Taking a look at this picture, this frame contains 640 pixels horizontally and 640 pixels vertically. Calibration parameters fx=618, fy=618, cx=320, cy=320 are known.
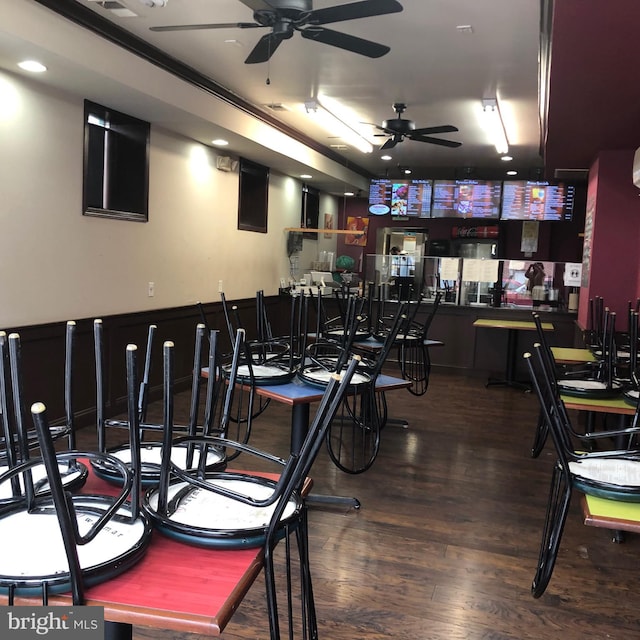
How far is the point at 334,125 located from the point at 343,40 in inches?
130

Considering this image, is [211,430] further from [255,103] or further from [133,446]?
[255,103]

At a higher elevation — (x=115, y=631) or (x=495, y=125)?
(x=495, y=125)

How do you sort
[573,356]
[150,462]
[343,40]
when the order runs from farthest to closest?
[573,356] < [343,40] < [150,462]

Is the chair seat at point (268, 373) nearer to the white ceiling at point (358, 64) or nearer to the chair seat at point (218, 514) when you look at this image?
the chair seat at point (218, 514)

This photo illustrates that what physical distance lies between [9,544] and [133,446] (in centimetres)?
25

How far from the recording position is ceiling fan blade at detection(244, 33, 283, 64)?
323cm

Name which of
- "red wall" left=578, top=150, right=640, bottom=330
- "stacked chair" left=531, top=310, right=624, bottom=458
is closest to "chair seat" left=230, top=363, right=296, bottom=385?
"stacked chair" left=531, top=310, right=624, bottom=458

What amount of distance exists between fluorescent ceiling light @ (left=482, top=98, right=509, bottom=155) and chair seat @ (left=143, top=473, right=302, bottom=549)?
187 inches

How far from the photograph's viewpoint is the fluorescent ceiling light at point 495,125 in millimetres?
5316

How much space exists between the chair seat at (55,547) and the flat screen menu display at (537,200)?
24.8 feet

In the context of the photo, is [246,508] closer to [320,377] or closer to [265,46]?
[320,377]

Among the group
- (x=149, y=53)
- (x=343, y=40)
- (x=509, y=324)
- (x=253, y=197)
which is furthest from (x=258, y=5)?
(x=253, y=197)

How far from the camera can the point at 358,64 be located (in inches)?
178

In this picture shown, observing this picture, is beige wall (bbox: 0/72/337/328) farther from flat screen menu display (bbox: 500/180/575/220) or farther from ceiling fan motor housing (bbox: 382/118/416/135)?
flat screen menu display (bbox: 500/180/575/220)
